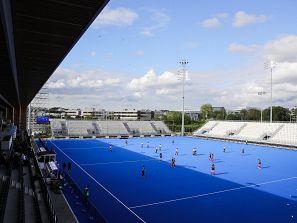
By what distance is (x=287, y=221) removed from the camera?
48.6 ft

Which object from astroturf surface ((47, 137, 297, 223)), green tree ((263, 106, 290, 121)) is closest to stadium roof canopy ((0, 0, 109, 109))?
astroturf surface ((47, 137, 297, 223))

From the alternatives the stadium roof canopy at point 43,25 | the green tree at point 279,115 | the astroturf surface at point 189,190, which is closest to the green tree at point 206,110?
the green tree at point 279,115

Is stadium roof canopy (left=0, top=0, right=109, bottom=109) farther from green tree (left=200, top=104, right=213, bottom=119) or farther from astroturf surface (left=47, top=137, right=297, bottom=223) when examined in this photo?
green tree (left=200, top=104, right=213, bottom=119)

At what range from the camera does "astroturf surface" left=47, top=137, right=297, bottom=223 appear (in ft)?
51.6

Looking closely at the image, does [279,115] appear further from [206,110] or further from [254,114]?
[206,110]

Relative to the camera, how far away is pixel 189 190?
2078 cm

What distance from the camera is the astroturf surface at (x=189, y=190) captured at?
15.7 meters

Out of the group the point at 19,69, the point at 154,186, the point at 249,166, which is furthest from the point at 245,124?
the point at 19,69

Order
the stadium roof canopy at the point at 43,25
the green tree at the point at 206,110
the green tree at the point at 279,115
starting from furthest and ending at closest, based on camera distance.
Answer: the green tree at the point at 206,110
the green tree at the point at 279,115
the stadium roof canopy at the point at 43,25

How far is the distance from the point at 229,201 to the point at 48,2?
52.4 feet

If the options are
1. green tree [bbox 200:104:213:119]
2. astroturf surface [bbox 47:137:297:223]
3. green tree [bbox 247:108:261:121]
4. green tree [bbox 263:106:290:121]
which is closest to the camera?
astroturf surface [bbox 47:137:297:223]

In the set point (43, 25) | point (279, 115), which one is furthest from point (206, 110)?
point (43, 25)

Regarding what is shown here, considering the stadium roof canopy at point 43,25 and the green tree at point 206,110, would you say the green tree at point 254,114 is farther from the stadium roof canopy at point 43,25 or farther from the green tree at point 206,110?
the stadium roof canopy at point 43,25

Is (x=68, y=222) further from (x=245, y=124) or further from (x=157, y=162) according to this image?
(x=245, y=124)
